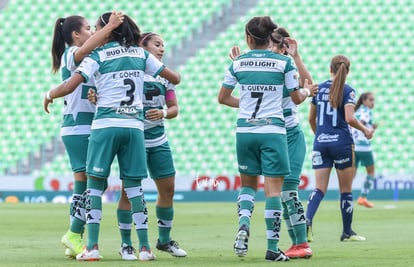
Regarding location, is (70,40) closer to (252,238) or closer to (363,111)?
(252,238)

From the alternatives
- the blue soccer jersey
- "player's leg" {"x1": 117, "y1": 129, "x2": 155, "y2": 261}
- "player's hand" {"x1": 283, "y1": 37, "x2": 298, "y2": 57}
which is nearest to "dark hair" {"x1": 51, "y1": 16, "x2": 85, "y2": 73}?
"player's leg" {"x1": 117, "y1": 129, "x2": 155, "y2": 261}

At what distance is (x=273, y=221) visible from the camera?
870 centimetres

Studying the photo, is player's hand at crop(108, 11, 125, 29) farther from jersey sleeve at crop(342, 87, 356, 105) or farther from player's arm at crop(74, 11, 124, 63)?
jersey sleeve at crop(342, 87, 356, 105)

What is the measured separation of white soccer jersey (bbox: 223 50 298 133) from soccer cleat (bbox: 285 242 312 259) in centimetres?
117

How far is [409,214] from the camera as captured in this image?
59.9 feet

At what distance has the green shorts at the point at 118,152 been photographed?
8.55 meters

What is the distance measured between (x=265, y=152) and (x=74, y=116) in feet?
6.31

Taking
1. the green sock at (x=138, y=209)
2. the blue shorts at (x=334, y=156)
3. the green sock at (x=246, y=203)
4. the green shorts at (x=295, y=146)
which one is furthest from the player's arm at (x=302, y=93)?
the blue shorts at (x=334, y=156)

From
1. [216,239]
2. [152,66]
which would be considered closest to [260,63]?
[152,66]

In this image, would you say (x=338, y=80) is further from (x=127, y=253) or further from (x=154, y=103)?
(x=127, y=253)

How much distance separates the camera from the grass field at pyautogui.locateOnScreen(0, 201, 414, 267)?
28.5ft

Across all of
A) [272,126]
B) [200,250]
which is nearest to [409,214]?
[200,250]

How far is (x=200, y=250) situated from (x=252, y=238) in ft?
7.07

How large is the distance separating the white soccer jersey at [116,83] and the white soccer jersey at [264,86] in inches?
38.6
